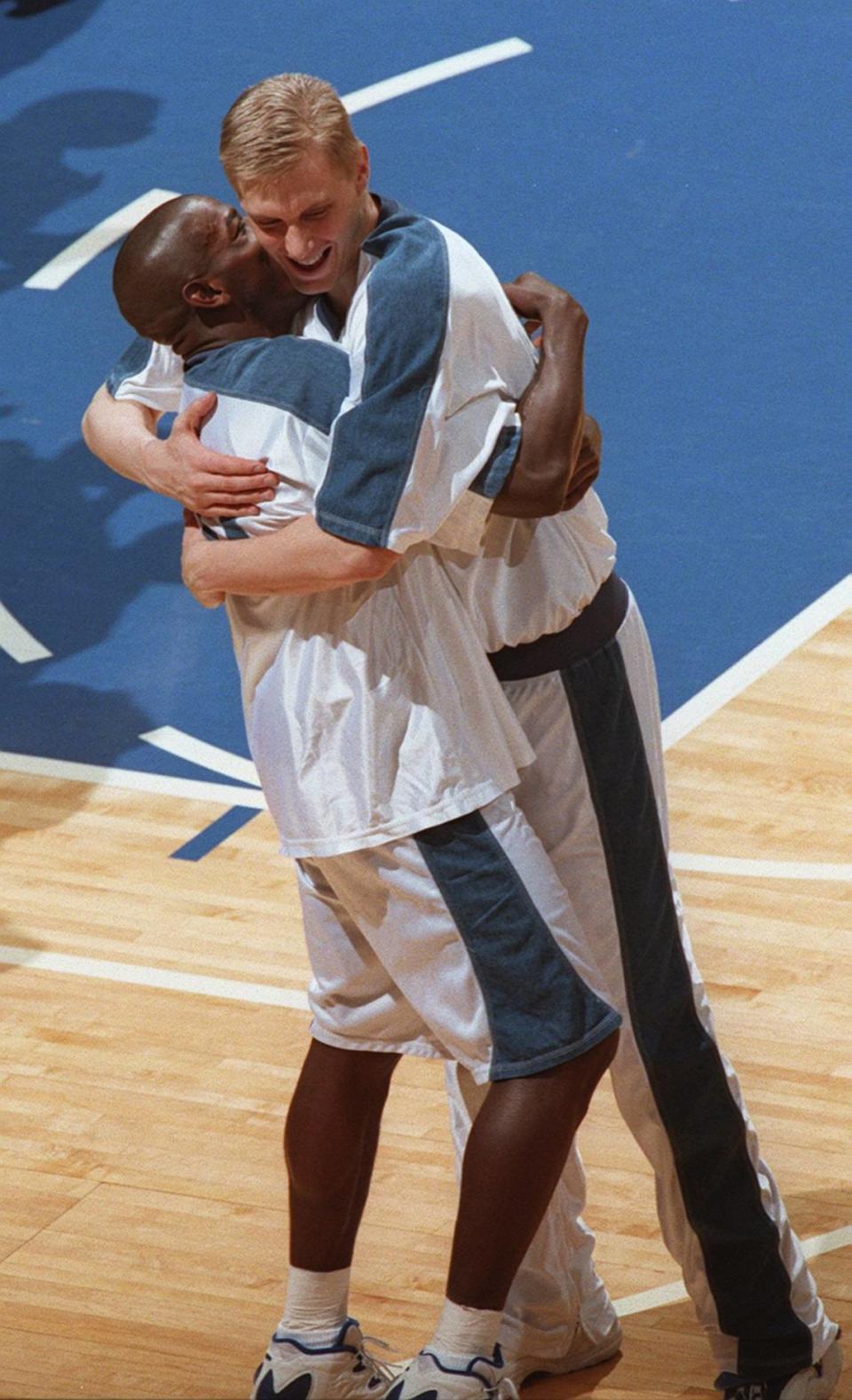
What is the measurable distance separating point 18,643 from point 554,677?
11.5 ft

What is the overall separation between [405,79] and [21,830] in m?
4.44

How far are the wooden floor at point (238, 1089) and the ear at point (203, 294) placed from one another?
1.57m

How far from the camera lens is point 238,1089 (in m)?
4.28

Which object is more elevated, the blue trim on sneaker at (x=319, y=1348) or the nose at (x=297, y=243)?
the nose at (x=297, y=243)

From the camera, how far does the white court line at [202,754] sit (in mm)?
5582

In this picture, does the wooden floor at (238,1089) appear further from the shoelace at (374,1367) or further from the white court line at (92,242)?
the white court line at (92,242)

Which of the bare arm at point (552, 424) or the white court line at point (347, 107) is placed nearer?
the bare arm at point (552, 424)

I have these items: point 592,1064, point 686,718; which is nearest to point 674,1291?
point 592,1064

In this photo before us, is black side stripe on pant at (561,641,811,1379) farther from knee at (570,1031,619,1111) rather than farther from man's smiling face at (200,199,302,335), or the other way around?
man's smiling face at (200,199,302,335)

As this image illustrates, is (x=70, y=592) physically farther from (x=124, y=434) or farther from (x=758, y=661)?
Result: (x=124, y=434)

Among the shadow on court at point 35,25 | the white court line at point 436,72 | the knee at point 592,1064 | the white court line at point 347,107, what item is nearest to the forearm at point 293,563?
the knee at point 592,1064

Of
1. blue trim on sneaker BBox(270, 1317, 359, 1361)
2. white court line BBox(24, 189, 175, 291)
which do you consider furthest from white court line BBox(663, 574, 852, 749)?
white court line BBox(24, 189, 175, 291)

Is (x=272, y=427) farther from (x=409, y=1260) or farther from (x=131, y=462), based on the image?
(x=409, y=1260)

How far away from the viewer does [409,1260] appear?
12.2ft
